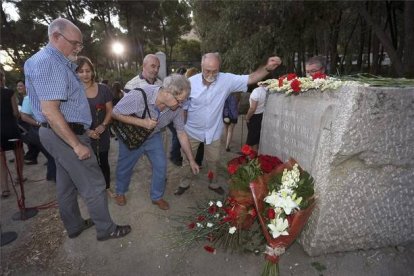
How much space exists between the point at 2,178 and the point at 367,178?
4554 millimetres

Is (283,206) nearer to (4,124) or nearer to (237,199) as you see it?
(237,199)

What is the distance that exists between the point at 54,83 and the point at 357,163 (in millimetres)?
2455

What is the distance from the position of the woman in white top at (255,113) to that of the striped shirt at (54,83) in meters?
2.94

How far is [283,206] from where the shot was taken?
2.24m

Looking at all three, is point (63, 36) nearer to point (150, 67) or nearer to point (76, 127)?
point (76, 127)

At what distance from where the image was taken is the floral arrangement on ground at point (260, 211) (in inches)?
90.5

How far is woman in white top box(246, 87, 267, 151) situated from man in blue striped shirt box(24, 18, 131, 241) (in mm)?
2860

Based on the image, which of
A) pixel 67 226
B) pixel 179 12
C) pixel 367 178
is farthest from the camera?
pixel 179 12

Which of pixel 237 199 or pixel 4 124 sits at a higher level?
pixel 4 124

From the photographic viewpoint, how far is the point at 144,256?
2.86 metres

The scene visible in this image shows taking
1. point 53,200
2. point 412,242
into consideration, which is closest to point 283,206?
point 412,242

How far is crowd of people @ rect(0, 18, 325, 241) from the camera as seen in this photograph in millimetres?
2391

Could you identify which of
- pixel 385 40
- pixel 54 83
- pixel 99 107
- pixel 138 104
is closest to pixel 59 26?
pixel 54 83

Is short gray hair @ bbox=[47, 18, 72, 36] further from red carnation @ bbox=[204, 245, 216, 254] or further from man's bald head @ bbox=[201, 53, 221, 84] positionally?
red carnation @ bbox=[204, 245, 216, 254]
